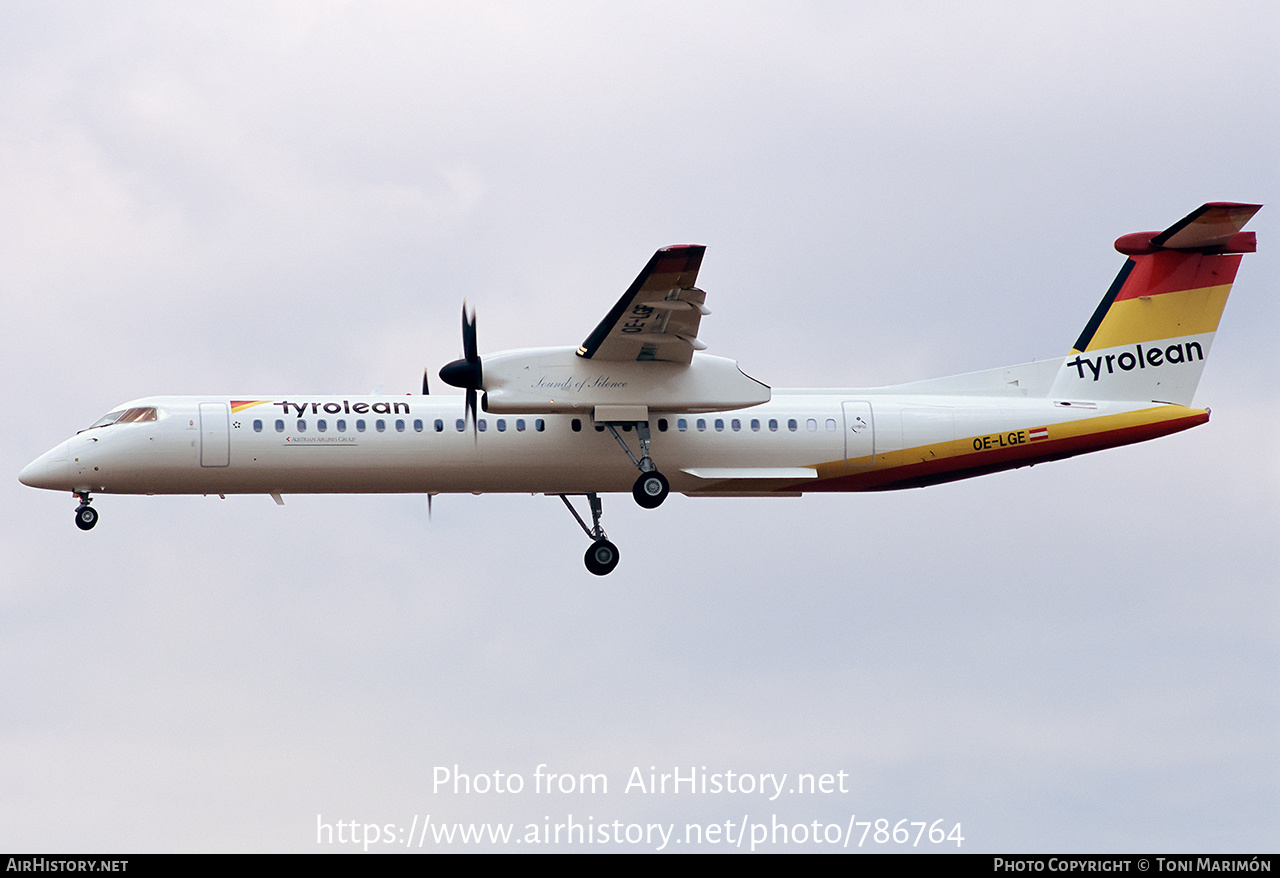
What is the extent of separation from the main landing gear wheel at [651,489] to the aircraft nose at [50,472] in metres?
9.00

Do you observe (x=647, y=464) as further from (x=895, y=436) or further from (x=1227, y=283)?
(x=1227, y=283)

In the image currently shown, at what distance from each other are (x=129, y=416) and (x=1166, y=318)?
17625 millimetres

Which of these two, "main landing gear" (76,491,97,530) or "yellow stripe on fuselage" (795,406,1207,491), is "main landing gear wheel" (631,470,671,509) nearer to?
"yellow stripe on fuselage" (795,406,1207,491)

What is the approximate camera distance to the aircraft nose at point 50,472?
2522 cm

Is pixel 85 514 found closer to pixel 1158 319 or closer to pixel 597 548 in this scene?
pixel 597 548

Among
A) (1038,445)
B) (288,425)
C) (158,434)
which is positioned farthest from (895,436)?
(158,434)

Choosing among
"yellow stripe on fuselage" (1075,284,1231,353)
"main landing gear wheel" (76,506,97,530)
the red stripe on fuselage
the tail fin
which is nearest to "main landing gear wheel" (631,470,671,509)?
the red stripe on fuselage

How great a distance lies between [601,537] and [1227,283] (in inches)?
466

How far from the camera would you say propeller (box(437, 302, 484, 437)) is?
80.9 feet

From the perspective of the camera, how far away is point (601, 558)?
2758cm

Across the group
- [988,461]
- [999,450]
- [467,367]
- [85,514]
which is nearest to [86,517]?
[85,514]

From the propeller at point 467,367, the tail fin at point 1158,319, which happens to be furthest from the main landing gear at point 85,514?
the tail fin at point 1158,319

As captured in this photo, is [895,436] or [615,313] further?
[895,436]

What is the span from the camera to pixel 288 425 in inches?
997
